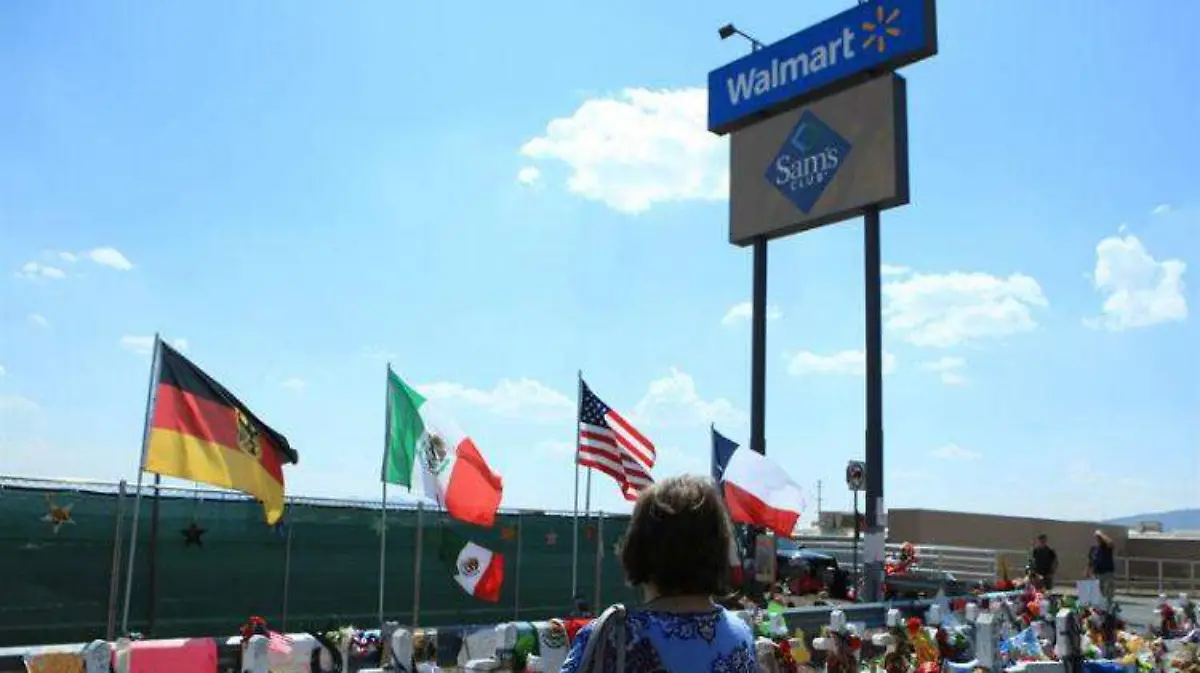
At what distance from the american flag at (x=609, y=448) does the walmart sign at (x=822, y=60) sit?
10254 millimetres

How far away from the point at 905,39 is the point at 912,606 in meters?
12.5

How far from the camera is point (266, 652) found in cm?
550

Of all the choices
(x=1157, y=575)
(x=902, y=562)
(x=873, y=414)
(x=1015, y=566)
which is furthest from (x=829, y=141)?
(x=1157, y=575)

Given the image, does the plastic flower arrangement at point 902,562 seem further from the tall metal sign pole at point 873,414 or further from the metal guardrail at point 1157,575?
the metal guardrail at point 1157,575

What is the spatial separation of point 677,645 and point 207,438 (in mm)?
6972

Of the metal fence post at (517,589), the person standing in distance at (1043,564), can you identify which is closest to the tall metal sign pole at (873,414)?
the person standing in distance at (1043,564)

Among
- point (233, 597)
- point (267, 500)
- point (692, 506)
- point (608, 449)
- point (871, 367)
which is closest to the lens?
point (692, 506)

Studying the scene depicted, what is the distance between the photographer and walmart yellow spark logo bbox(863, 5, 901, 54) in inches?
788

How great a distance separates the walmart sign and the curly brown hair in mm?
18560

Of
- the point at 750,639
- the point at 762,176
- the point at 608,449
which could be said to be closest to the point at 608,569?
the point at 608,449

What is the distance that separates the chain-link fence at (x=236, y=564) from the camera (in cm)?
1041

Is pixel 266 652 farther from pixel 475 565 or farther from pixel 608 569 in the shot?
pixel 608 569

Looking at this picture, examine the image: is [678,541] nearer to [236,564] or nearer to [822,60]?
[236,564]

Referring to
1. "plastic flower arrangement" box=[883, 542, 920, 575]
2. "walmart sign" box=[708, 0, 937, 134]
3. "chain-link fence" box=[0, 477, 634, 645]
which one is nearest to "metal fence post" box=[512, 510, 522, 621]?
"chain-link fence" box=[0, 477, 634, 645]
